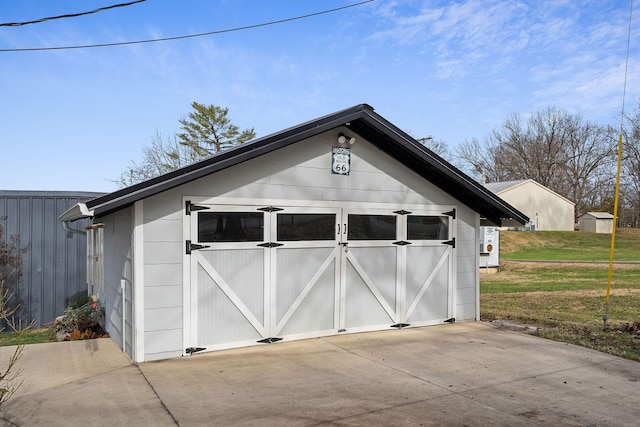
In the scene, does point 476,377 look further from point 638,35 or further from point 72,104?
point 72,104

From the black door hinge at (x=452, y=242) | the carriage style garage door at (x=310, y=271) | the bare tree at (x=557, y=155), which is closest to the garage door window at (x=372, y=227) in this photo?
the carriage style garage door at (x=310, y=271)

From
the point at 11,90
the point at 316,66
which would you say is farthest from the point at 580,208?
the point at 11,90

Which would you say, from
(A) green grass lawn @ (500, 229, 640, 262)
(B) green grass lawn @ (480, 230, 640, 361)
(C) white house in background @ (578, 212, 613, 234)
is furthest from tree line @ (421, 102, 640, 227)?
(B) green grass lawn @ (480, 230, 640, 361)

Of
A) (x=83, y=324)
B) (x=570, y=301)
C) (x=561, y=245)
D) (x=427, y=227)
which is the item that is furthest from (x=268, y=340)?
(x=561, y=245)

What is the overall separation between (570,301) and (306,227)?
28.4ft

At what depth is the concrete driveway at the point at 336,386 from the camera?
4039 mm

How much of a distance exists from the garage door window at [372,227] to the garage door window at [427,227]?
36 cm

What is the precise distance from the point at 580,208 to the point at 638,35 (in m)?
44.7

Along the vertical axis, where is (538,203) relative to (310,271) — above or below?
above

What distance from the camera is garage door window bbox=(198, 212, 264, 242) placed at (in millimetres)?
6078

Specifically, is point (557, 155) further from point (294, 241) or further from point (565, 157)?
point (294, 241)

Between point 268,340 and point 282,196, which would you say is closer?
point 268,340

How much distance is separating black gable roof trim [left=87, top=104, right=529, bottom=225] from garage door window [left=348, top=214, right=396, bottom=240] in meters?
1.02

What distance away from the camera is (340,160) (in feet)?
23.3
